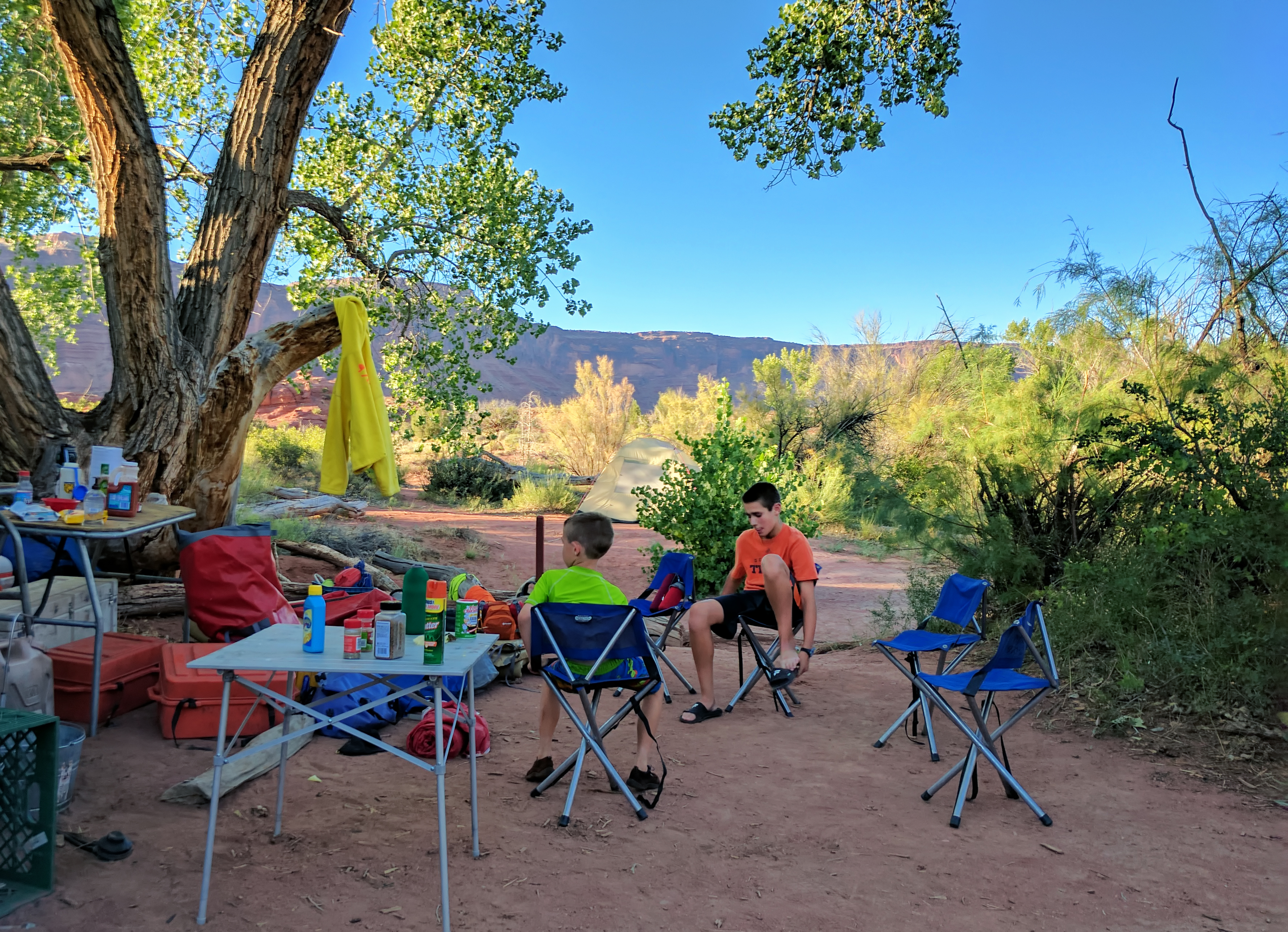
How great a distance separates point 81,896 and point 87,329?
2295 inches

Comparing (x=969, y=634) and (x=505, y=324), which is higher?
(x=505, y=324)

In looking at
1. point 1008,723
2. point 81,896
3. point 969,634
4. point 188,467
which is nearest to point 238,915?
point 81,896

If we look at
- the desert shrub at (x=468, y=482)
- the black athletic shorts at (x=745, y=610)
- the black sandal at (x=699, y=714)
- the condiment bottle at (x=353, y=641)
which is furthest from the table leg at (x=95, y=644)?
the desert shrub at (x=468, y=482)

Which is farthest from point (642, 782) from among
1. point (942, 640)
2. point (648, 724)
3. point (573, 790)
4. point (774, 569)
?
point (942, 640)

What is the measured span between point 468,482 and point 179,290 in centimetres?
1297

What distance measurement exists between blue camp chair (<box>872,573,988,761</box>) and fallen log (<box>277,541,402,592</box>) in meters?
4.31

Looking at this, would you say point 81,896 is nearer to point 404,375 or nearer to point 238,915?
point 238,915

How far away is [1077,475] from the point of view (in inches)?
232

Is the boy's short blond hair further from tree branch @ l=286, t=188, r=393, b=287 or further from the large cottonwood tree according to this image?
tree branch @ l=286, t=188, r=393, b=287

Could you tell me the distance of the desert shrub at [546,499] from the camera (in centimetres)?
1689

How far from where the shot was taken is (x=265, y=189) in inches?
226

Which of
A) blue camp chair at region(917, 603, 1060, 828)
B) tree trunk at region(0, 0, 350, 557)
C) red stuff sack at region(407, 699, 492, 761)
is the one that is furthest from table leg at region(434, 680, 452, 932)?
tree trunk at region(0, 0, 350, 557)

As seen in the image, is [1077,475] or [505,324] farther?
[505,324]

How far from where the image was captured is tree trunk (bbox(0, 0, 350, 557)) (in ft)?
16.1
